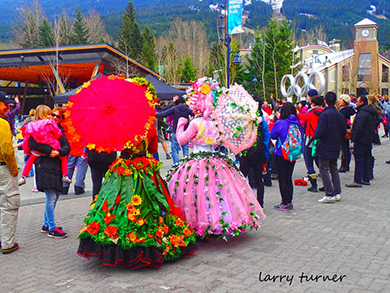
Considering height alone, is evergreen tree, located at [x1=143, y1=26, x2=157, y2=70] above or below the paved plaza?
above

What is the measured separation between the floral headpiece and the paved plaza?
181cm

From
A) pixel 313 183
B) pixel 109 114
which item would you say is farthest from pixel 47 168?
pixel 313 183

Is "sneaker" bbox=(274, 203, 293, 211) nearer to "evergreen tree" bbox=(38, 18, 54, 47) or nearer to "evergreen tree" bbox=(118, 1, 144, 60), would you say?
"evergreen tree" bbox=(118, 1, 144, 60)

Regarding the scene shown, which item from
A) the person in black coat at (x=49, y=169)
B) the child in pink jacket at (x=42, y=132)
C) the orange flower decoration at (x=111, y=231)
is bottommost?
the orange flower decoration at (x=111, y=231)

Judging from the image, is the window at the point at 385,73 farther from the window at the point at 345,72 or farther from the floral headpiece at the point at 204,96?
the floral headpiece at the point at 204,96

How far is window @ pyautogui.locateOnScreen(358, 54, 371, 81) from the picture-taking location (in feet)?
184

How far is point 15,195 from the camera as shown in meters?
5.71

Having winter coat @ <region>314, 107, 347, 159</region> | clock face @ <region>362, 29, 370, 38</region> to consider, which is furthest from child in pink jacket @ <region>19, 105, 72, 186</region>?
clock face @ <region>362, 29, 370, 38</region>

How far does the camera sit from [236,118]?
238 inches

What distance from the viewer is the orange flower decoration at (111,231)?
4.81 meters

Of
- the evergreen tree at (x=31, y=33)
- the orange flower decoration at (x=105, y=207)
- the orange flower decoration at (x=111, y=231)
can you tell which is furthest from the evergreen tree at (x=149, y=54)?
the orange flower decoration at (x=111, y=231)

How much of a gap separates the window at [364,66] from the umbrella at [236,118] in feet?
177

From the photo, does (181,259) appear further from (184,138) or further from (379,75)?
(379,75)

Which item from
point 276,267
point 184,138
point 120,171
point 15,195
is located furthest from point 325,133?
point 15,195
